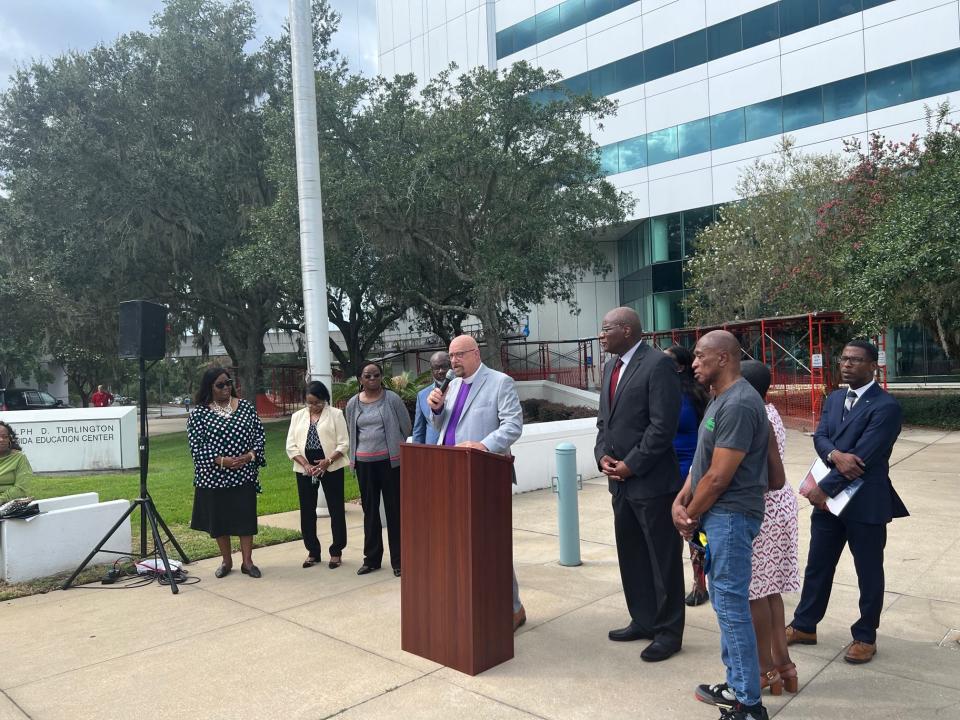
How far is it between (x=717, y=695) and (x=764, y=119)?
31221 mm

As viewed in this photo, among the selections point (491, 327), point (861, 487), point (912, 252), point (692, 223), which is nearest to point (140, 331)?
point (861, 487)

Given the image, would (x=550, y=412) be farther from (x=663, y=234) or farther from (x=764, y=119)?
(x=764, y=119)

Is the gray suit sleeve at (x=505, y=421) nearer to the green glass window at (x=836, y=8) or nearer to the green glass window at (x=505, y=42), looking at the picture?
the green glass window at (x=836, y=8)

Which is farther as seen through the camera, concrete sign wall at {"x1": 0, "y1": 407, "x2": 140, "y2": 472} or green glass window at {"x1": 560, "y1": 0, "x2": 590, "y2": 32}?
green glass window at {"x1": 560, "y1": 0, "x2": 590, "y2": 32}

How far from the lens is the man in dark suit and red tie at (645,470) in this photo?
4.21 meters

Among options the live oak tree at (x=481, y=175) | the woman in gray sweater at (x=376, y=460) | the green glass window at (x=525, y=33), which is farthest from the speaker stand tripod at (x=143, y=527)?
the green glass window at (x=525, y=33)

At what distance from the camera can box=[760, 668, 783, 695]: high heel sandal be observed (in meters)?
3.71

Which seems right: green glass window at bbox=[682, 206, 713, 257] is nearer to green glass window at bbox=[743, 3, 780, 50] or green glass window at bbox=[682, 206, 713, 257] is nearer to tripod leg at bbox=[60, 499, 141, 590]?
green glass window at bbox=[743, 3, 780, 50]

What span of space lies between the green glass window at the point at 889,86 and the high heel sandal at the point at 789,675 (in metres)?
29.4

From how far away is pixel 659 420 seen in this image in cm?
418

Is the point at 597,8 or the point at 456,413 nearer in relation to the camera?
the point at 456,413

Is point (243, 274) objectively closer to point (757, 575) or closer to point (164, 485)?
point (164, 485)

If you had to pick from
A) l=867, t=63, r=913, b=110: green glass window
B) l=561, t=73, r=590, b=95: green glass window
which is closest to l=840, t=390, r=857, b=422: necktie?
l=867, t=63, r=913, b=110: green glass window

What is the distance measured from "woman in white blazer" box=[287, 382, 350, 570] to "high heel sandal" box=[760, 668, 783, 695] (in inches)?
157
